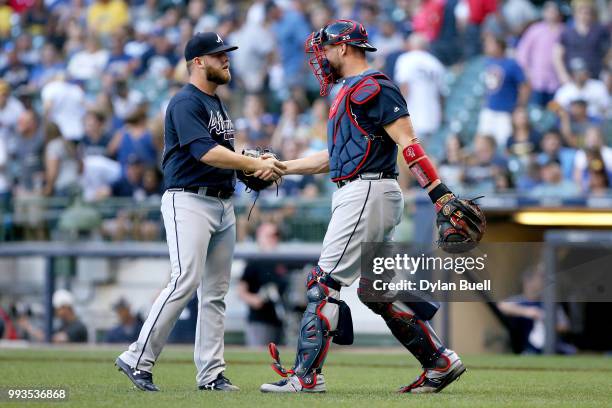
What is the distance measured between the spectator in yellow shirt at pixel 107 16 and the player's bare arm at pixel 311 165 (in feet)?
40.8

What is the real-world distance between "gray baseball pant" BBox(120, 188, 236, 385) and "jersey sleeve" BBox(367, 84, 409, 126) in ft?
3.71

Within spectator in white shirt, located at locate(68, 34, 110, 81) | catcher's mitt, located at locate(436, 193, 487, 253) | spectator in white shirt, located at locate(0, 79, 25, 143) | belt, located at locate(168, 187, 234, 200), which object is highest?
spectator in white shirt, located at locate(68, 34, 110, 81)

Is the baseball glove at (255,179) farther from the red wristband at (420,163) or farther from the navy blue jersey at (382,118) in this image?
the red wristband at (420,163)

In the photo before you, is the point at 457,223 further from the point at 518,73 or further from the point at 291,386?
the point at 518,73

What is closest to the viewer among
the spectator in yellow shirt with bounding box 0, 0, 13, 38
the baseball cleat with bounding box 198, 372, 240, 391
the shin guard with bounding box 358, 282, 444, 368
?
the shin guard with bounding box 358, 282, 444, 368

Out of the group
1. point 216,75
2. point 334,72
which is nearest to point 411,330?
point 334,72

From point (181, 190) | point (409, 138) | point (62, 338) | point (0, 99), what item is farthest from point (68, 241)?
point (409, 138)

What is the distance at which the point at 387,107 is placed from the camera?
5973 millimetres

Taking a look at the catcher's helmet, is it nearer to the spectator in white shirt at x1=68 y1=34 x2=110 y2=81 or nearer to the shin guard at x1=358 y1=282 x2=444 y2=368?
the shin guard at x1=358 y1=282 x2=444 y2=368

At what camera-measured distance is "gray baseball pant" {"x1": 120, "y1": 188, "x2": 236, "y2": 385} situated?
6.27 m

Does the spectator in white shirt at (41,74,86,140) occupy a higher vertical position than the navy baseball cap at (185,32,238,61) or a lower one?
higher

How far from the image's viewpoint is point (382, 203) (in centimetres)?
606

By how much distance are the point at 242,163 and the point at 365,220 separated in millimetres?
787

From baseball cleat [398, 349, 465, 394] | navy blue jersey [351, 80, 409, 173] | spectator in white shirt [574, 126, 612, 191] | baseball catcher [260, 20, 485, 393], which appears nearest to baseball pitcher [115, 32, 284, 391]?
baseball catcher [260, 20, 485, 393]
